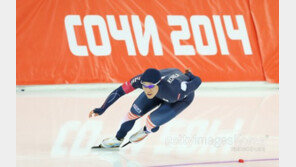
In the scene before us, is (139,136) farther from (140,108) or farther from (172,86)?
(172,86)

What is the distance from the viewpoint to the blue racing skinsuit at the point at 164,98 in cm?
464

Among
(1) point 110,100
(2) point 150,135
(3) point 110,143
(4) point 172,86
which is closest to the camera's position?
(4) point 172,86

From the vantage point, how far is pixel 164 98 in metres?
4.73

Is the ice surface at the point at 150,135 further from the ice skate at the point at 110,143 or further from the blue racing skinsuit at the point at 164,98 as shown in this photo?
the blue racing skinsuit at the point at 164,98

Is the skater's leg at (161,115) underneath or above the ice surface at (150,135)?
above

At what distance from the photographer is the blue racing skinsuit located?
4645 millimetres

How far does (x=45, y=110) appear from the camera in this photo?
24.8 feet

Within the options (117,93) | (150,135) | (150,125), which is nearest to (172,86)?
(150,125)

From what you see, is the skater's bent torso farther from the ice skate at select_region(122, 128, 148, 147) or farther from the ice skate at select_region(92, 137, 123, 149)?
the ice skate at select_region(92, 137, 123, 149)

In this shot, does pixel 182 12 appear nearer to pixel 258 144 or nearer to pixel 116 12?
pixel 116 12

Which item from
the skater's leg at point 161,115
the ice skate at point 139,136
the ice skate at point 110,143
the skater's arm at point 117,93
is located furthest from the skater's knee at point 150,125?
the ice skate at point 110,143

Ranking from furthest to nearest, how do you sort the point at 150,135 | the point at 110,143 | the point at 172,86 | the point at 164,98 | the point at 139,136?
1. the point at 150,135
2. the point at 110,143
3. the point at 139,136
4. the point at 164,98
5. the point at 172,86

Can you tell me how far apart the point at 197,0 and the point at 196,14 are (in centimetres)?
36

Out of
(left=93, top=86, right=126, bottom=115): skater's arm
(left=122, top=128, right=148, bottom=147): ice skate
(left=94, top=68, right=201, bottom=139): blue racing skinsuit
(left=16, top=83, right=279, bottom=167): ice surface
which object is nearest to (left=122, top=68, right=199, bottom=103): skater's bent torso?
(left=94, top=68, right=201, bottom=139): blue racing skinsuit
